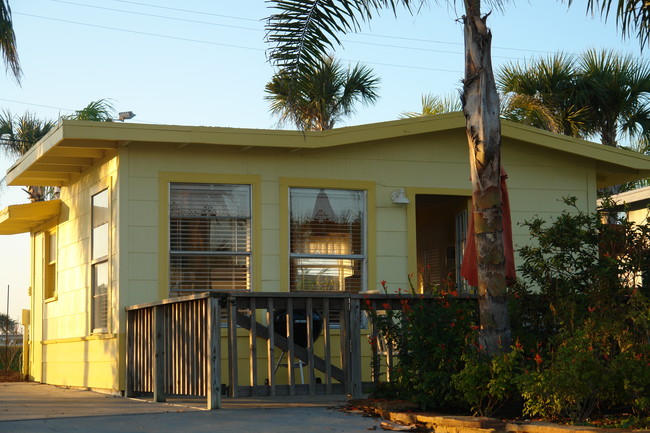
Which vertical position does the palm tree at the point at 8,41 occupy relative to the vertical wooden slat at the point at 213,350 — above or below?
above

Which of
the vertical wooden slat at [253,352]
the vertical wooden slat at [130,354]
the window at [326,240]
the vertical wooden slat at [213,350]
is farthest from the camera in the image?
the window at [326,240]

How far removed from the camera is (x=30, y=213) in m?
14.9

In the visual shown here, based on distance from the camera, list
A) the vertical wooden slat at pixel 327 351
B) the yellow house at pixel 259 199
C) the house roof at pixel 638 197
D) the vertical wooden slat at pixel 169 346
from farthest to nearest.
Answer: the house roof at pixel 638 197 < the yellow house at pixel 259 199 < the vertical wooden slat at pixel 169 346 < the vertical wooden slat at pixel 327 351

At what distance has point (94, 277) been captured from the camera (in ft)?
42.3

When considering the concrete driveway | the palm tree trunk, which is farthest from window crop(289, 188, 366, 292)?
the palm tree trunk

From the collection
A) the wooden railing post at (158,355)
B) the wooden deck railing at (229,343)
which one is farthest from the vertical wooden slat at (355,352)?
the wooden railing post at (158,355)

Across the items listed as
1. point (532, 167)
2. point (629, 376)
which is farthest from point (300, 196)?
point (629, 376)

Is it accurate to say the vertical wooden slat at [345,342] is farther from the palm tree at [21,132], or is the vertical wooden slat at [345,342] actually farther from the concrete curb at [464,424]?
the palm tree at [21,132]

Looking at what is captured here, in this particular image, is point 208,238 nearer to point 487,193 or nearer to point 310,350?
point 310,350

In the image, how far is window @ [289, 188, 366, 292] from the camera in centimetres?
1228

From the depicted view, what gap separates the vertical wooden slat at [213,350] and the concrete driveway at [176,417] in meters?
0.15

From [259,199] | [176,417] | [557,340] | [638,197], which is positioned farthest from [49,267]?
[557,340]

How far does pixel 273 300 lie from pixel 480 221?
8.39ft

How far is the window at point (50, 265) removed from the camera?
16172mm
